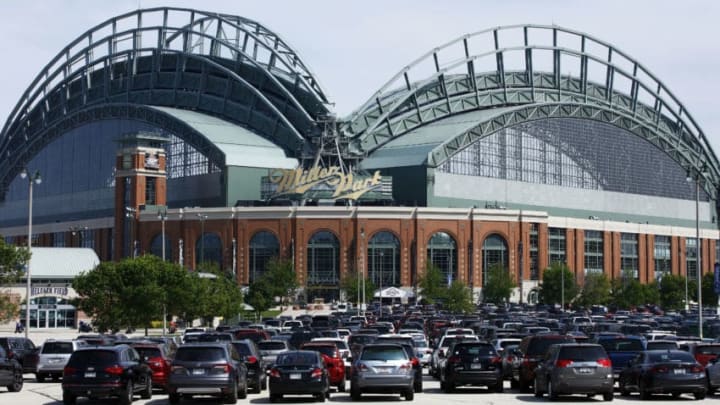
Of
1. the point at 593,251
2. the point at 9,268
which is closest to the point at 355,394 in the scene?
the point at 9,268

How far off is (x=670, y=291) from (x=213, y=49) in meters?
74.7

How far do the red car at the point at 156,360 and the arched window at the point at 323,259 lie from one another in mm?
107899

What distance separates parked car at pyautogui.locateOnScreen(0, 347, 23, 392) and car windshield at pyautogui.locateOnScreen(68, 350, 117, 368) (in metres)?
7.11

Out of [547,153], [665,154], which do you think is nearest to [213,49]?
[547,153]

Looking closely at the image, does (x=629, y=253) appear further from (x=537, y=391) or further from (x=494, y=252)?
(x=537, y=391)

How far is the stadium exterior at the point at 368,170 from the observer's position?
157 meters

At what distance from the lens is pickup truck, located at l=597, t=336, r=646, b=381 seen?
154ft

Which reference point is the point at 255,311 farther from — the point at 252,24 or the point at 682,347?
the point at 682,347

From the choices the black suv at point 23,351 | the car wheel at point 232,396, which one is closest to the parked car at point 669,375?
the car wheel at point 232,396

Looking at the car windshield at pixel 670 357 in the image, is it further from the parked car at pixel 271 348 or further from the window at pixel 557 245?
the window at pixel 557 245

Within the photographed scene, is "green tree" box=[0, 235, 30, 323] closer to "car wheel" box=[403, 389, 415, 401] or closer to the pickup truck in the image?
the pickup truck

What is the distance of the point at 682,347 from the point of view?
155 ft

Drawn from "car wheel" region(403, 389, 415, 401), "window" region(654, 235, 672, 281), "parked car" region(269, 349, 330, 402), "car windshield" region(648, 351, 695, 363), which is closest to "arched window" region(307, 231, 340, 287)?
"window" region(654, 235, 672, 281)

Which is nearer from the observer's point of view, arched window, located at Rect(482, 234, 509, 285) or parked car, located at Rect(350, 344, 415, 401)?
parked car, located at Rect(350, 344, 415, 401)
